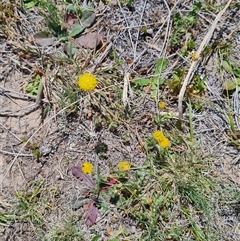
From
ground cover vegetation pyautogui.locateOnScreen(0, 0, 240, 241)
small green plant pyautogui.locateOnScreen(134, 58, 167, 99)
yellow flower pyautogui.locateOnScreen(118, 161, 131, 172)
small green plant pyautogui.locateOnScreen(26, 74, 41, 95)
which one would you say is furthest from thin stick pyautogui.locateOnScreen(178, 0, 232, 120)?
small green plant pyautogui.locateOnScreen(26, 74, 41, 95)

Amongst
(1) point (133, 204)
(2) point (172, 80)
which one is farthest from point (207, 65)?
(1) point (133, 204)

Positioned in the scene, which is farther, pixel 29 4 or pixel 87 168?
pixel 29 4

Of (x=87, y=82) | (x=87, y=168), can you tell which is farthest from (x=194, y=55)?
(x=87, y=168)

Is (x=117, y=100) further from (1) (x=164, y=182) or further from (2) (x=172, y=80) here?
(1) (x=164, y=182)

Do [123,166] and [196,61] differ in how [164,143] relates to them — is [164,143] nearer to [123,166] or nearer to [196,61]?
[123,166]

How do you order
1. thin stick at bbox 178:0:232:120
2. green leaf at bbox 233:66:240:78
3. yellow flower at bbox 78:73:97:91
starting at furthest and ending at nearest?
green leaf at bbox 233:66:240:78
thin stick at bbox 178:0:232:120
yellow flower at bbox 78:73:97:91

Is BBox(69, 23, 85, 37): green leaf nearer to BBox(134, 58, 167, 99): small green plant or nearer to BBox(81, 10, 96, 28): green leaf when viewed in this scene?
BBox(81, 10, 96, 28): green leaf
